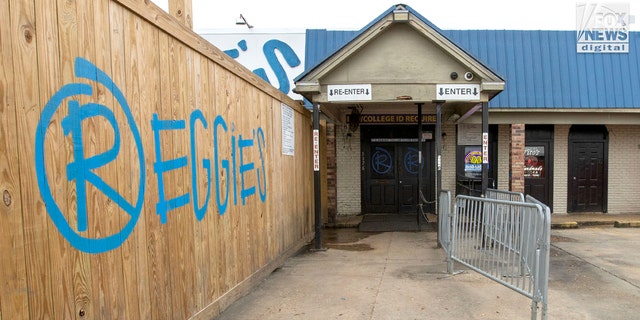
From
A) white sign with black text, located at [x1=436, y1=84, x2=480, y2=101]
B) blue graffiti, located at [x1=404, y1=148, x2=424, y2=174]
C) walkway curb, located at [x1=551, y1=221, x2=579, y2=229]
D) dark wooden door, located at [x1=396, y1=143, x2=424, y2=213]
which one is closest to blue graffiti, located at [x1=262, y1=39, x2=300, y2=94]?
dark wooden door, located at [x1=396, y1=143, x2=424, y2=213]

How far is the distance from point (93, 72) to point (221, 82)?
2.03 meters

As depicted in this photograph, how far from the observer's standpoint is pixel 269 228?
632cm

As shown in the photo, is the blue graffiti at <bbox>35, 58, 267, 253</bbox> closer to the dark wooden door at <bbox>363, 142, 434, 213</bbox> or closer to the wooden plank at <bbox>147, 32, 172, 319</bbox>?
the wooden plank at <bbox>147, 32, 172, 319</bbox>

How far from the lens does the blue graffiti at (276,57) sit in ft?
40.8

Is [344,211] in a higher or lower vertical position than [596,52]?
lower

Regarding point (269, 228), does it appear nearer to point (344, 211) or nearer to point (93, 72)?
point (93, 72)

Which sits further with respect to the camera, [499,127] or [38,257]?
[499,127]

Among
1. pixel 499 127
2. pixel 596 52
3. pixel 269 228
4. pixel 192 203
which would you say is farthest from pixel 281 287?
pixel 596 52

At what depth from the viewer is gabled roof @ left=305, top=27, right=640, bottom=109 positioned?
11.5m

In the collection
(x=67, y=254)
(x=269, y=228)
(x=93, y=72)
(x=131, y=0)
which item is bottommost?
(x=269, y=228)

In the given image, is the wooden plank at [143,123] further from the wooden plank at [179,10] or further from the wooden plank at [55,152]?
the wooden plank at [179,10]

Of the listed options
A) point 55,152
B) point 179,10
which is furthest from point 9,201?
point 179,10

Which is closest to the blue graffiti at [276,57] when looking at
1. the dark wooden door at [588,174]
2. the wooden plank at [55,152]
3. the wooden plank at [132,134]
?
the dark wooden door at [588,174]

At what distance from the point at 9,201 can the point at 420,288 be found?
4.67 meters
